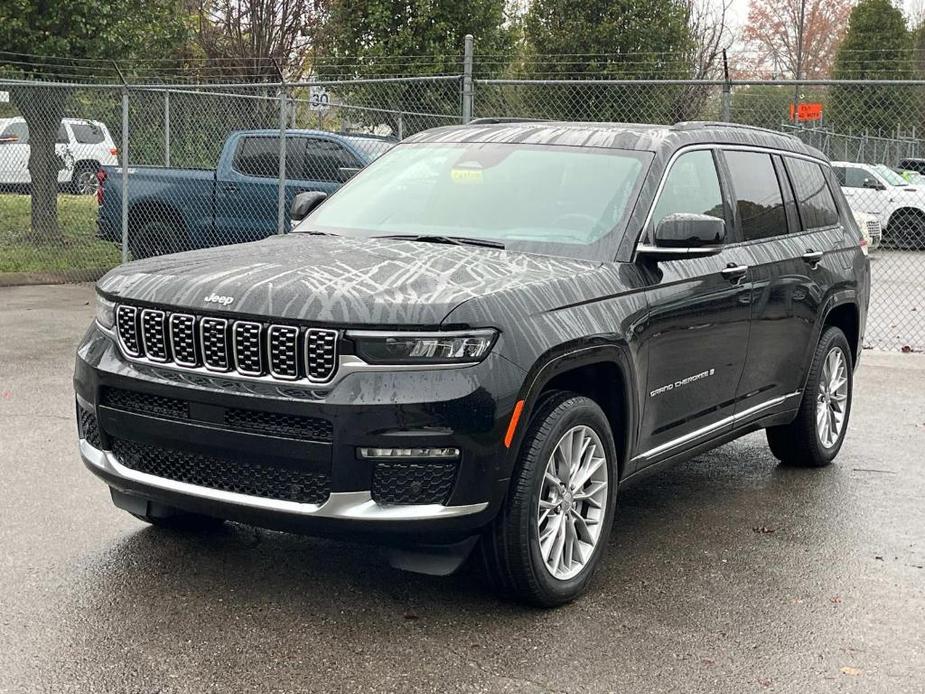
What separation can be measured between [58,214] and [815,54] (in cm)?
4381

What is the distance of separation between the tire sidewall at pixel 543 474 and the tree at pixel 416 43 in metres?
16.2

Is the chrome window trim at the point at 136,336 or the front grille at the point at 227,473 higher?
the chrome window trim at the point at 136,336

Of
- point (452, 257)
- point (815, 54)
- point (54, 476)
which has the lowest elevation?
point (54, 476)

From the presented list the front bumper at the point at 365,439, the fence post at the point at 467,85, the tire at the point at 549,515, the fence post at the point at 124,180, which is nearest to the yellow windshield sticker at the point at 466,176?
the tire at the point at 549,515

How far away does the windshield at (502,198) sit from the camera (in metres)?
5.10

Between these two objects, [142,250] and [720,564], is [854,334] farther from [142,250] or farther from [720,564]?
[142,250]

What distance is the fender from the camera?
4.12 meters

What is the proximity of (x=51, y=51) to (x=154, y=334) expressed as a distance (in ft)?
43.3

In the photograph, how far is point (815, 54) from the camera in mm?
53500

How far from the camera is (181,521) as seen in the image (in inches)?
200

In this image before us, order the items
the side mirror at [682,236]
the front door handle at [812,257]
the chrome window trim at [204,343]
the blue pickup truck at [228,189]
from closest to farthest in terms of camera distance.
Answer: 1. the chrome window trim at [204,343]
2. the side mirror at [682,236]
3. the front door handle at [812,257]
4. the blue pickup truck at [228,189]

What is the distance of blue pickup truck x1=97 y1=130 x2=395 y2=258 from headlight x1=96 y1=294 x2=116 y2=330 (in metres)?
8.93

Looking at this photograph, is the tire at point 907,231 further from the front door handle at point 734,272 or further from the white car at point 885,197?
the front door handle at point 734,272

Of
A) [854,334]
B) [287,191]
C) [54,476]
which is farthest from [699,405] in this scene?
[287,191]
